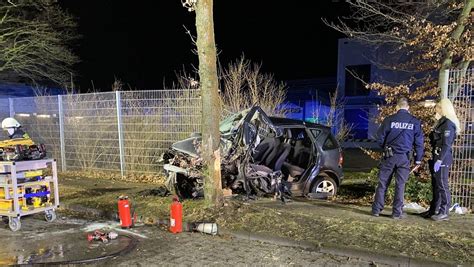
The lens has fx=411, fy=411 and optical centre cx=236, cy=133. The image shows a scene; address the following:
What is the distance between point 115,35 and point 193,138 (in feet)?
121

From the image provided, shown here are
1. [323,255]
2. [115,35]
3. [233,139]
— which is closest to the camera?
[323,255]

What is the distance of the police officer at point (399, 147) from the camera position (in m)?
6.12

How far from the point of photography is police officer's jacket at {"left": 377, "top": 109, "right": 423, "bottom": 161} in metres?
6.12

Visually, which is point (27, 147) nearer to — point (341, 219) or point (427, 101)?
point (341, 219)

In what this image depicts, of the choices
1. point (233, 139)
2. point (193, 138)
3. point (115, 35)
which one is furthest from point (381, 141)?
point (115, 35)

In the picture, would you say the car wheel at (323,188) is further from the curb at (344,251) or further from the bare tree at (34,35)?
the bare tree at (34,35)

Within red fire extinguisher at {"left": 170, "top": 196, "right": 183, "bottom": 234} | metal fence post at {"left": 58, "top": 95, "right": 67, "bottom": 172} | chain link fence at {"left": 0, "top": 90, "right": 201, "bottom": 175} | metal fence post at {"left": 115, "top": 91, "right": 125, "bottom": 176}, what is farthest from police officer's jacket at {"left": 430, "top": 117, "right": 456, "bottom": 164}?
metal fence post at {"left": 58, "top": 95, "right": 67, "bottom": 172}

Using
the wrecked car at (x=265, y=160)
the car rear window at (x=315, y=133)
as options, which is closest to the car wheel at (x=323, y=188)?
the wrecked car at (x=265, y=160)

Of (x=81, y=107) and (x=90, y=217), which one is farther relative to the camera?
(x=81, y=107)

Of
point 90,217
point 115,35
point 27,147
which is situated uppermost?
point 115,35

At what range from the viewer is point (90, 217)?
7570 mm

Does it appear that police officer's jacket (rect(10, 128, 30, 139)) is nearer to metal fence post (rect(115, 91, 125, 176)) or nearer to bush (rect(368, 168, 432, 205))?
metal fence post (rect(115, 91, 125, 176))

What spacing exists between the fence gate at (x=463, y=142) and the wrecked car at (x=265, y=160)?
2.18 meters

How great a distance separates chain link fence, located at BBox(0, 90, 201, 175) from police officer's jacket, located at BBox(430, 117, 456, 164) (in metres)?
5.48
